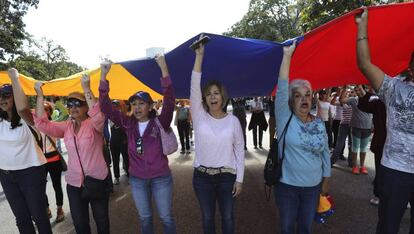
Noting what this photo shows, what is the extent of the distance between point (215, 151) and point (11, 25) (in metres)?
24.8

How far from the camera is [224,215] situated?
283 centimetres

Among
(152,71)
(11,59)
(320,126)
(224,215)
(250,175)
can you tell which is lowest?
(250,175)

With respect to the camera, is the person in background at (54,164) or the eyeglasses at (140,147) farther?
the person in background at (54,164)

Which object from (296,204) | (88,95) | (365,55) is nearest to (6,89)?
(88,95)

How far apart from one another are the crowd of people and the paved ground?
1177 millimetres

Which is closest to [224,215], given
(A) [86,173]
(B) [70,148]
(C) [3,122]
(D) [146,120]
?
(D) [146,120]

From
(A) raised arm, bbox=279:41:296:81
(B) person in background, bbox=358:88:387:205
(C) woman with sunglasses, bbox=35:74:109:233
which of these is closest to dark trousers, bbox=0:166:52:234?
(C) woman with sunglasses, bbox=35:74:109:233

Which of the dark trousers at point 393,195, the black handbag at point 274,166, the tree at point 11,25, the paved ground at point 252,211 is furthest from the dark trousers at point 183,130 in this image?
the tree at point 11,25

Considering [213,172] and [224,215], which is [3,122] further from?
[224,215]

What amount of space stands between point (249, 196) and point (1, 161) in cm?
363

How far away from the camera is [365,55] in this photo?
215 centimetres

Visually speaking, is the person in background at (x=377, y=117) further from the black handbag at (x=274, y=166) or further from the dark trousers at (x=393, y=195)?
the black handbag at (x=274, y=166)

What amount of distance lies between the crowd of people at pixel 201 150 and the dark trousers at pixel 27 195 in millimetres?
10

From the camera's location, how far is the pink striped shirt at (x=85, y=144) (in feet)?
9.58
